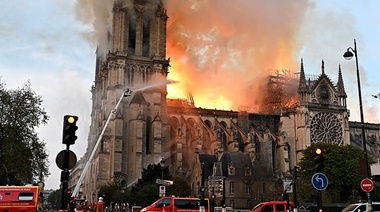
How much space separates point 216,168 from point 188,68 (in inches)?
1128

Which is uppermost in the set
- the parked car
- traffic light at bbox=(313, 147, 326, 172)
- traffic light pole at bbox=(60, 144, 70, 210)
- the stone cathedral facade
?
the stone cathedral facade

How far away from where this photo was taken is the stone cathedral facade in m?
68.4

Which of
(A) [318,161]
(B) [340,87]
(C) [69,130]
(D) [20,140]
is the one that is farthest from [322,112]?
(C) [69,130]

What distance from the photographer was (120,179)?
6700 cm

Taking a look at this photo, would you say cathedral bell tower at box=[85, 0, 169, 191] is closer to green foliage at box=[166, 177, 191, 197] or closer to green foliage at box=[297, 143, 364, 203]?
green foliage at box=[166, 177, 191, 197]

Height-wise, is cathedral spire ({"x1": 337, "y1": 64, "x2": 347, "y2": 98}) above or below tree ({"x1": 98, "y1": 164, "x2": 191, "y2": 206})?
above

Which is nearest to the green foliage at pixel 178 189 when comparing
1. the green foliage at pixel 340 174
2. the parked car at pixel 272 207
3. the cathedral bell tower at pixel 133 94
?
the cathedral bell tower at pixel 133 94

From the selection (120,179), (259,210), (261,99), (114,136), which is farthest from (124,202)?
(261,99)

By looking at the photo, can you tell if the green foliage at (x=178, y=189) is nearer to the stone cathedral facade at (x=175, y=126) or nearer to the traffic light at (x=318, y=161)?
the stone cathedral facade at (x=175, y=126)

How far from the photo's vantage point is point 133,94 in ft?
239

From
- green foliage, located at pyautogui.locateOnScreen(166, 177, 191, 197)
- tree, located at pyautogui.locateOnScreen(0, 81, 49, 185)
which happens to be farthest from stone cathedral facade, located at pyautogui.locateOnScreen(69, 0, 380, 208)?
tree, located at pyautogui.locateOnScreen(0, 81, 49, 185)

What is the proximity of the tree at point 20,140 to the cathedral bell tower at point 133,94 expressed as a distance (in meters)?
21.4

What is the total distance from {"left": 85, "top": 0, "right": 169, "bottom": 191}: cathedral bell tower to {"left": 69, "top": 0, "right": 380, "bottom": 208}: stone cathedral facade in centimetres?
15

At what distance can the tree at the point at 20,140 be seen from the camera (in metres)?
42.0
